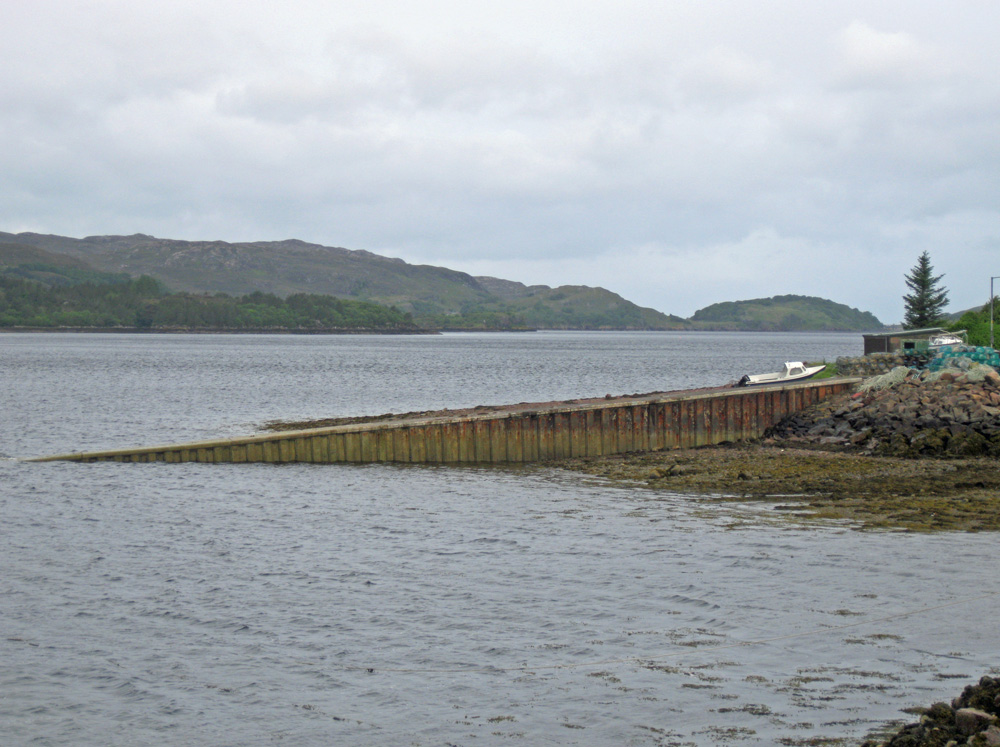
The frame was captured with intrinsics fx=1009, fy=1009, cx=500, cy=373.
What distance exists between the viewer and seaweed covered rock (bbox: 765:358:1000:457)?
27734 mm

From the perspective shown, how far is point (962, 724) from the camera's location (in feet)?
24.4

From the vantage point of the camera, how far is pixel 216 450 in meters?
29.2

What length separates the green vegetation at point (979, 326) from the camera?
52375 mm

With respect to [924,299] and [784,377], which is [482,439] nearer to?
[784,377]

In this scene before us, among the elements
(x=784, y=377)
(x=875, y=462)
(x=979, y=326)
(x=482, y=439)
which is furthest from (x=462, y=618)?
(x=979, y=326)

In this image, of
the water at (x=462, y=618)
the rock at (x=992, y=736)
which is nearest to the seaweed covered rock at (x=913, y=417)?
Answer: the water at (x=462, y=618)

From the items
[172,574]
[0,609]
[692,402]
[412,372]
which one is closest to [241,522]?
[172,574]

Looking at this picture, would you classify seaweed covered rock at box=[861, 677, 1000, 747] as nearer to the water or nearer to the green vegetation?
the water

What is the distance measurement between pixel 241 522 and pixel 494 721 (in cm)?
1206

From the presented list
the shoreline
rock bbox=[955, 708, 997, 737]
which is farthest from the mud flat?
rock bbox=[955, 708, 997, 737]

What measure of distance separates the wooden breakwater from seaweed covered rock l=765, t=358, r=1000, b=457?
3758 mm

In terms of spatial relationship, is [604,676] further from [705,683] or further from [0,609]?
[0,609]

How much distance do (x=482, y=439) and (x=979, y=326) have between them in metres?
36.4

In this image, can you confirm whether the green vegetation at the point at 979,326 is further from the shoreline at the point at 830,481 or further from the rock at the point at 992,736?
the rock at the point at 992,736
